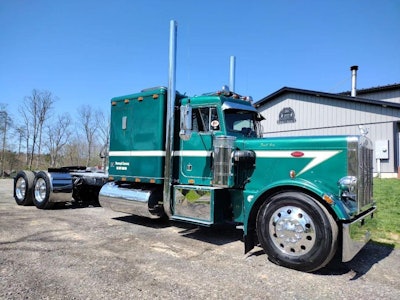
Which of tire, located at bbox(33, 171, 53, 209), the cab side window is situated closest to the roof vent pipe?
the cab side window

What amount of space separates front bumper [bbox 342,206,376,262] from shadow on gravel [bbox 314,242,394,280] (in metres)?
0.34

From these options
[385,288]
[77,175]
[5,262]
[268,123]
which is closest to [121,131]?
[77,175]

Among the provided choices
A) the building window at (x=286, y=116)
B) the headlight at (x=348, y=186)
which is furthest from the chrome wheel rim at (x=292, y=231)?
the building window at (x=286, y=116)

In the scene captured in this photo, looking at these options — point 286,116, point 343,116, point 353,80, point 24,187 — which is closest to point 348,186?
point 24,187

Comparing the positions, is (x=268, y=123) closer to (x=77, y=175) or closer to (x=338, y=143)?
(x=77, y=175)

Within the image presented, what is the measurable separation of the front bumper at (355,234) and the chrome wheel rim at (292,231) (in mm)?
393

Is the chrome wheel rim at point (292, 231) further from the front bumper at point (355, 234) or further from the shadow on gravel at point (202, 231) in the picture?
the shadow on gravel at point (202, 231)

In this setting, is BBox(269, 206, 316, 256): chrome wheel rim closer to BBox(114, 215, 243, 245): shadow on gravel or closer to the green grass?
BBox(114, 215, 243, 245): shadow on gravel

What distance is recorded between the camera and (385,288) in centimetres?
389

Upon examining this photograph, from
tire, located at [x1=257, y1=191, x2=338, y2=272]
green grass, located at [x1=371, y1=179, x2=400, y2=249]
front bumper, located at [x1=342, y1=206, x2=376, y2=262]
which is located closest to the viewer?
front bumper, located at [x1=342, y1=206, x2=376, y2=262]

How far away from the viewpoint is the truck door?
6.04m

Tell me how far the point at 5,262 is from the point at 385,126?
64.4 ft

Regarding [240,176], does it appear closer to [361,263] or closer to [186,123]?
[186,123]

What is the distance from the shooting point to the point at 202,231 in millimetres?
6910
